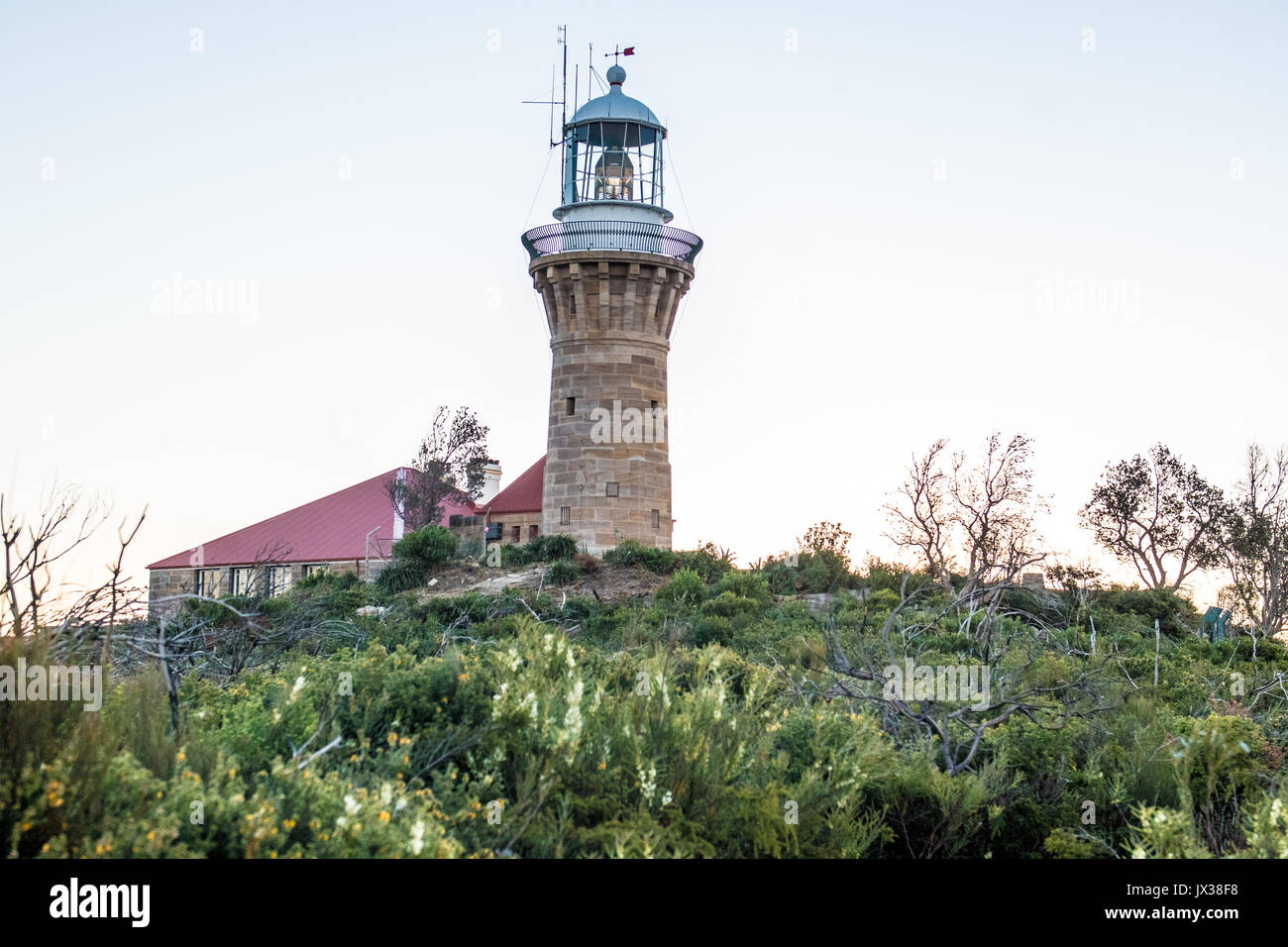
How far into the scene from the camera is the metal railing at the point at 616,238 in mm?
30578

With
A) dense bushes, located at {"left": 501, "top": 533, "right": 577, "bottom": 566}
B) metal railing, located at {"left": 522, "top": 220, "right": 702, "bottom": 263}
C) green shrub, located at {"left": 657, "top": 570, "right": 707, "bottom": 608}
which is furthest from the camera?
metal railing, located at {"left": 522, "top": 220, "right": 702, "bottom": 263}

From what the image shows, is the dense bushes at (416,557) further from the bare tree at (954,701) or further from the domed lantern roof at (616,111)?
the bare tree at (954,701)

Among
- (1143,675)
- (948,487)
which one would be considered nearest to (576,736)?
(1143,675)

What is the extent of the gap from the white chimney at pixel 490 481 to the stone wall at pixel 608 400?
8.29 meters

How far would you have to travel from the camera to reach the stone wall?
99.9 ft

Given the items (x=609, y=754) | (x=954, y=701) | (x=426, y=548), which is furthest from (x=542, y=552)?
(x=609, y=754)

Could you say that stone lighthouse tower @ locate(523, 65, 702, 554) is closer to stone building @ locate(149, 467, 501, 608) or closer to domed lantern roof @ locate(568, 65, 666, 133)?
domed lantern roof @ locate(568, 65, 666, 133)

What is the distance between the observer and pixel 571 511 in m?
30.6

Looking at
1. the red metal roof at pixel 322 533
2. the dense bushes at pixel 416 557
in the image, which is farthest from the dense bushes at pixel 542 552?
the red metal roof at pixel 322 533

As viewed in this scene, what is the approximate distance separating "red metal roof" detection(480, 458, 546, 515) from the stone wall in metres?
3.88

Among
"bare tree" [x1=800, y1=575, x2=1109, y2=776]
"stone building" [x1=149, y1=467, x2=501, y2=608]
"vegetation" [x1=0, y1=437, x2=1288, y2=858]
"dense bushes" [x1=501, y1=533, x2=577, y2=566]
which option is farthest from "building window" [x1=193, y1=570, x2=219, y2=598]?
"bare tree" [x1=800, y1=575, x2=1109, y2=776]

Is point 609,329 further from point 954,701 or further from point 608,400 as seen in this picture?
point 954,701

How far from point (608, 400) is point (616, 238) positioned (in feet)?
12.2
